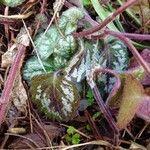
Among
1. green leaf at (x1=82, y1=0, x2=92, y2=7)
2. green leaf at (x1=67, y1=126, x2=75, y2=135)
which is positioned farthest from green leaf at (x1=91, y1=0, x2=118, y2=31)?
green leaf at (x1=67, y1=126, x2=75, y2=135)

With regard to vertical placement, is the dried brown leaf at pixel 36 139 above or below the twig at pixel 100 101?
below

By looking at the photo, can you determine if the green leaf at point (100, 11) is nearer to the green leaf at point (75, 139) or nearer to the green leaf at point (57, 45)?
the green leaf at point (57, 45)

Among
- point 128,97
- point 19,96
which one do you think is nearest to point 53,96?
point 19,96

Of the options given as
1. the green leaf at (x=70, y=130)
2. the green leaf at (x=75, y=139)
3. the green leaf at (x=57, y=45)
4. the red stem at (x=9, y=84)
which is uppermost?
the green leaf at (x=57, y=45)

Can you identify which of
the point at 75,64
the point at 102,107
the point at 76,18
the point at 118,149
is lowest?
the point at 118,149

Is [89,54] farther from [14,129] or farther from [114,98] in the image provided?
[14,129]

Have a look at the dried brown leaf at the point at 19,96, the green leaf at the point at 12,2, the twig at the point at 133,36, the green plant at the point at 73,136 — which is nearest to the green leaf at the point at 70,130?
the green plant at the point at 73,136

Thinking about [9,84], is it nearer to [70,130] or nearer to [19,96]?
[19,96]

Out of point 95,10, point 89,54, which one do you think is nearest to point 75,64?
point 89,54
